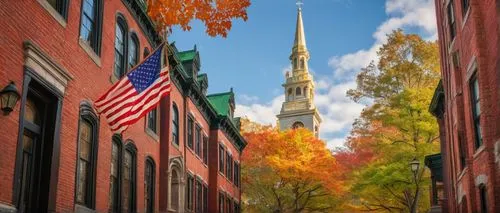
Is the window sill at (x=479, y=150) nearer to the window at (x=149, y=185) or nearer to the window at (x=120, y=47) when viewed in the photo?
the window at (x=120, y=47)

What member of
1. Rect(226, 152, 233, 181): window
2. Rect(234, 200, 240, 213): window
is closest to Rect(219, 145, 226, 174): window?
Rect(226, 152, 233, 181): window

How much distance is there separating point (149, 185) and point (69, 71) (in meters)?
8.98

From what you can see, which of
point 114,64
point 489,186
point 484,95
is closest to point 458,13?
point 484,95

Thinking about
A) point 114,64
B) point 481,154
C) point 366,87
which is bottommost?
point 481,154

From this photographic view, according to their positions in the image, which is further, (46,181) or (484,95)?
(484,95)

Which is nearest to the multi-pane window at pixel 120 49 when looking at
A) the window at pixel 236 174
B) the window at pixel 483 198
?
the window at pixel 483 198

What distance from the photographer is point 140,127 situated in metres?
21.3

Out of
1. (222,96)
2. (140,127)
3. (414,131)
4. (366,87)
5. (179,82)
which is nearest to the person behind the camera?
(140,127)

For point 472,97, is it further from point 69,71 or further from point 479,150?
point 69,71

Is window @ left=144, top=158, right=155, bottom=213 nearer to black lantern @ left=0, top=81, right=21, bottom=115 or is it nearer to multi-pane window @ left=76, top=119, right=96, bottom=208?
multi-pane window @ left=76, top=119, right=96, bottom=208

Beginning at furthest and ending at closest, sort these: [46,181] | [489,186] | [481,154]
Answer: [481,154] < [489,186] < [46,181]

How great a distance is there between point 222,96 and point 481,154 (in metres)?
26.3

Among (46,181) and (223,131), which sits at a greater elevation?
(223,131)

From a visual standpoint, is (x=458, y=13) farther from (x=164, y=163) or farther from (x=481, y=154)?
(x=164, y=163)
